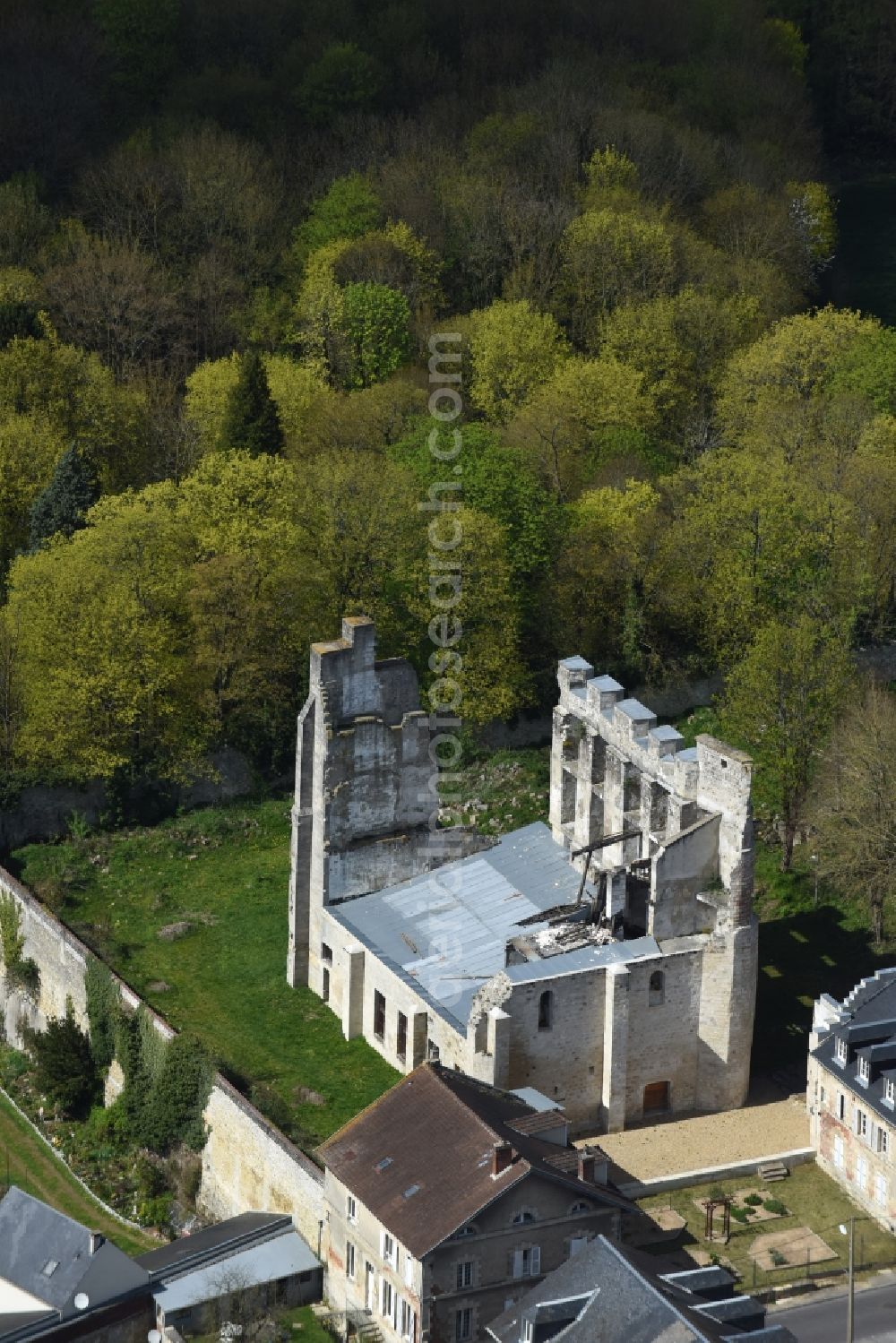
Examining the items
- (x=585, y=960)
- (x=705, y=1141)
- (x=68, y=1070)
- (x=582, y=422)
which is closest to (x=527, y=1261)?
(x=705, y=1141)

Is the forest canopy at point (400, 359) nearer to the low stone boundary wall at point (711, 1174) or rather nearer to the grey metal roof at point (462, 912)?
the grey metal roof at point (462, 912)

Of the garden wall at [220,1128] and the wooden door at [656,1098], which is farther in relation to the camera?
the wooden door at [656,1098]

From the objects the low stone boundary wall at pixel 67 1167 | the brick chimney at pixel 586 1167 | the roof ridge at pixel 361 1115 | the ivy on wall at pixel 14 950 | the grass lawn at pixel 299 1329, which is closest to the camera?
the brick chimney at pixel 586 1167

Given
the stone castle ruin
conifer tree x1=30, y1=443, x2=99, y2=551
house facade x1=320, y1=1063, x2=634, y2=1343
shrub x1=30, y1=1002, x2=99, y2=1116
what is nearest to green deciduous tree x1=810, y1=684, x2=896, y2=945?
the stone castle ruin

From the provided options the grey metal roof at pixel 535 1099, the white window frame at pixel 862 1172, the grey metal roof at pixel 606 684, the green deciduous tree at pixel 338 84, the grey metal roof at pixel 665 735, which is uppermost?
the grey metal roof at pixel 665 735

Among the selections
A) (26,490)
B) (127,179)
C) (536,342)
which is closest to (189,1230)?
(26,490)

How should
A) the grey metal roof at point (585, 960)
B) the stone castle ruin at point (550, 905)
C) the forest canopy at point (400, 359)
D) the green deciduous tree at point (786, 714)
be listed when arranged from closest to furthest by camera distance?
the grey metal roof at point (585, 960), the stone castle ruin at point (550, 905), the green deciduous tree at point (786, 714), the forest canopy at point (400, 359)

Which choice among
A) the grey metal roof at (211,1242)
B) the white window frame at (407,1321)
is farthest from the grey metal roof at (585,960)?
the white window frame at (407,1321)
